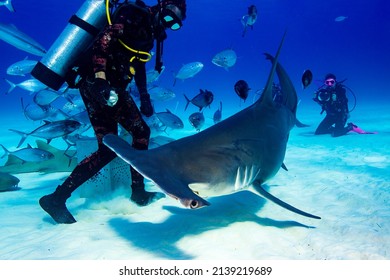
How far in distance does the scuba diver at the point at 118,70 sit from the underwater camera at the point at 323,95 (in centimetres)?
1077

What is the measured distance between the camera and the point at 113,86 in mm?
3820

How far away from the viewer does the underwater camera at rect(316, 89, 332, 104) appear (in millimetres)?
12672

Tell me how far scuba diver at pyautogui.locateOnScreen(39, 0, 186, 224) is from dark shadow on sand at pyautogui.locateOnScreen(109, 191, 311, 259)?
0.53 m

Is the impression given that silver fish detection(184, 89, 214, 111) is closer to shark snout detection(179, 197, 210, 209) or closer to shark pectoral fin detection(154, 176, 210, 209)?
shark pectoral fin detection(154, 176, 210, 209)

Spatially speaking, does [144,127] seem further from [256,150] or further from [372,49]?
[372,49]

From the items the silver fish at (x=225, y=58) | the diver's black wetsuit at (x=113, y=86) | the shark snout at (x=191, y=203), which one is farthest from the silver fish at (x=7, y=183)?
the silver fish at (x=225, y=58)

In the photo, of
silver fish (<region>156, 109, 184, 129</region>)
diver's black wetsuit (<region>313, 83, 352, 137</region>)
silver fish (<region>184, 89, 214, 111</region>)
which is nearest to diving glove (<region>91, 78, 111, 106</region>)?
silver fish (<region>184, 89, 214, 111</region>)

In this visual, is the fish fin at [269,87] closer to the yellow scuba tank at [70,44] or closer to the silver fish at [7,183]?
the yellow scuba tank at [70,44]

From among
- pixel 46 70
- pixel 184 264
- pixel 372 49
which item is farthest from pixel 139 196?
pixel 372 49

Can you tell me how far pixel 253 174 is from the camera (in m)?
3.51

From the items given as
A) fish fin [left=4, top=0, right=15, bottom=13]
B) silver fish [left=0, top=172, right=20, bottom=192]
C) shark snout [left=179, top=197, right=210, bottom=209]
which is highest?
shark snout [left=179, top=197, right=210, bottom=209]

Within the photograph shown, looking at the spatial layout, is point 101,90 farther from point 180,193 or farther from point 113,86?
point 180,193

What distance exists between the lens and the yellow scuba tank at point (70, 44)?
13.1 feet

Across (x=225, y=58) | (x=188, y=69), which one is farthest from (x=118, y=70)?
(x=188, y=69)
